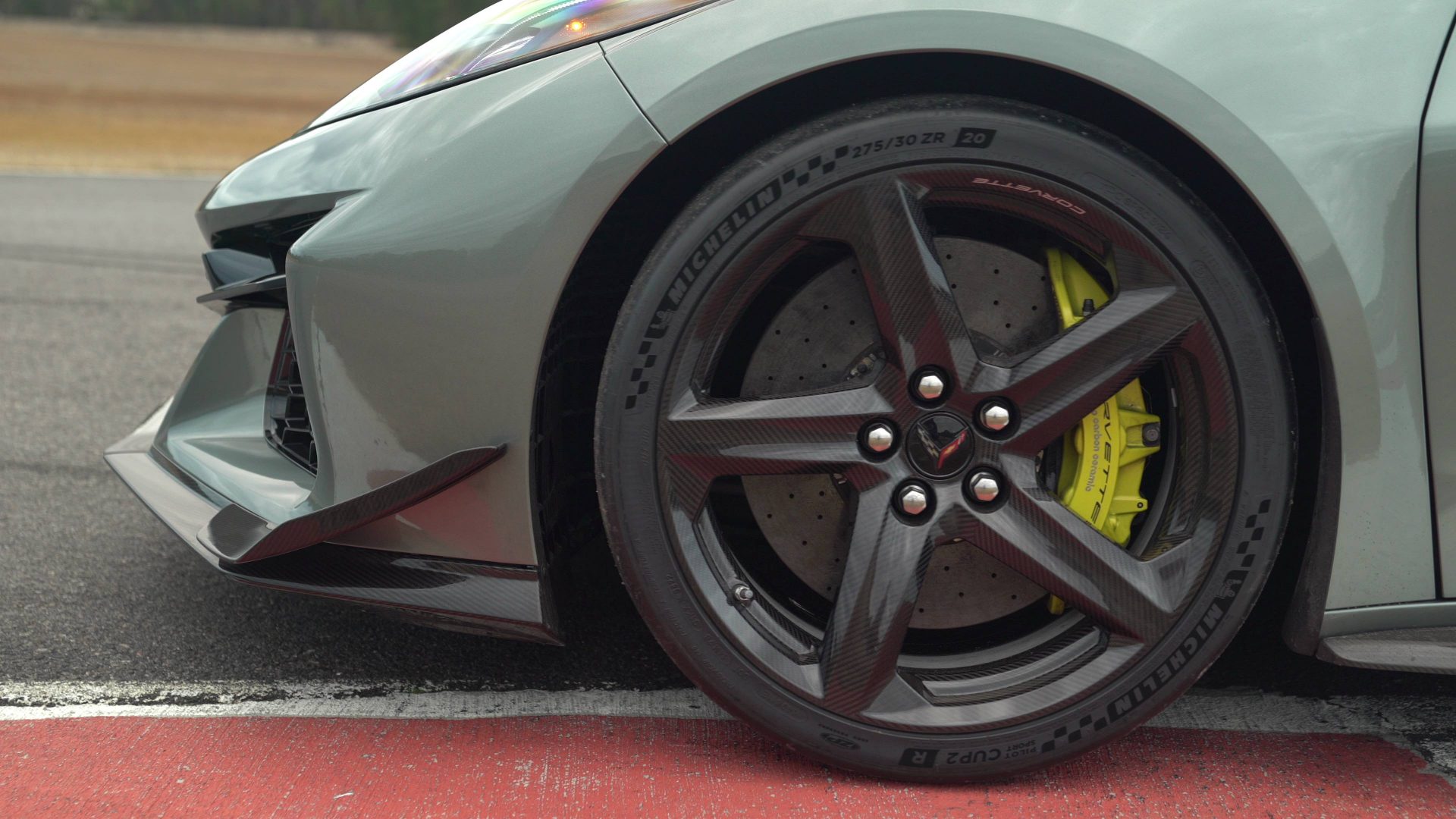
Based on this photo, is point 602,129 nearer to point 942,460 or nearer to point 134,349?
point 942,460

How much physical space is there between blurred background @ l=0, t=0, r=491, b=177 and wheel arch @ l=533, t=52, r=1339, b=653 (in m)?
0.81

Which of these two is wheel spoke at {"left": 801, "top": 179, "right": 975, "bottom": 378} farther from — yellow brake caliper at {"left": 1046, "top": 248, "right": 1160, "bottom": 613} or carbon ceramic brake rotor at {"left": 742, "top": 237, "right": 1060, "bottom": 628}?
yellow brake caliper at {"left": 1046, "top": 248, "right": 1160, "bottom": 613}

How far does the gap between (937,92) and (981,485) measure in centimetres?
57

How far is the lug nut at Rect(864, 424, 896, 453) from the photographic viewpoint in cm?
158

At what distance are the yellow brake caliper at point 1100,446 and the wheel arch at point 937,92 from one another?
0.21 meters

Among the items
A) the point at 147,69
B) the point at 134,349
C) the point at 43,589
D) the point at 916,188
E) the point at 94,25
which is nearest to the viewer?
the point at 916,188

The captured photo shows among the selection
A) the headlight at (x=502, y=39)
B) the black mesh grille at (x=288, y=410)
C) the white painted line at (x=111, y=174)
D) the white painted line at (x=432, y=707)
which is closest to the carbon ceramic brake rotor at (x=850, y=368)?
the white painted line at (x=432, y=707)

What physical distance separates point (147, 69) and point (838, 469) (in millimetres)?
38396

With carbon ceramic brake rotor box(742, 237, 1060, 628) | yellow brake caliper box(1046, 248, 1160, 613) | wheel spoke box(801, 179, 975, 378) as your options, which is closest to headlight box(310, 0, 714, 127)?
wheel spoke box(801, 179, 975, 378)

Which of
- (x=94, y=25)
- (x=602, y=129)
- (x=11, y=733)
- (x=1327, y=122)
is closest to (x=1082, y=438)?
(x=1327, y=122)

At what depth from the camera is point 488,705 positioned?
185 cm

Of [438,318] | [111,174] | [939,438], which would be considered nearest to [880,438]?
[939,438]

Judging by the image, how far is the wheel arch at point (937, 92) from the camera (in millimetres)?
1562

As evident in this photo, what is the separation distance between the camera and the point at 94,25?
162ft
